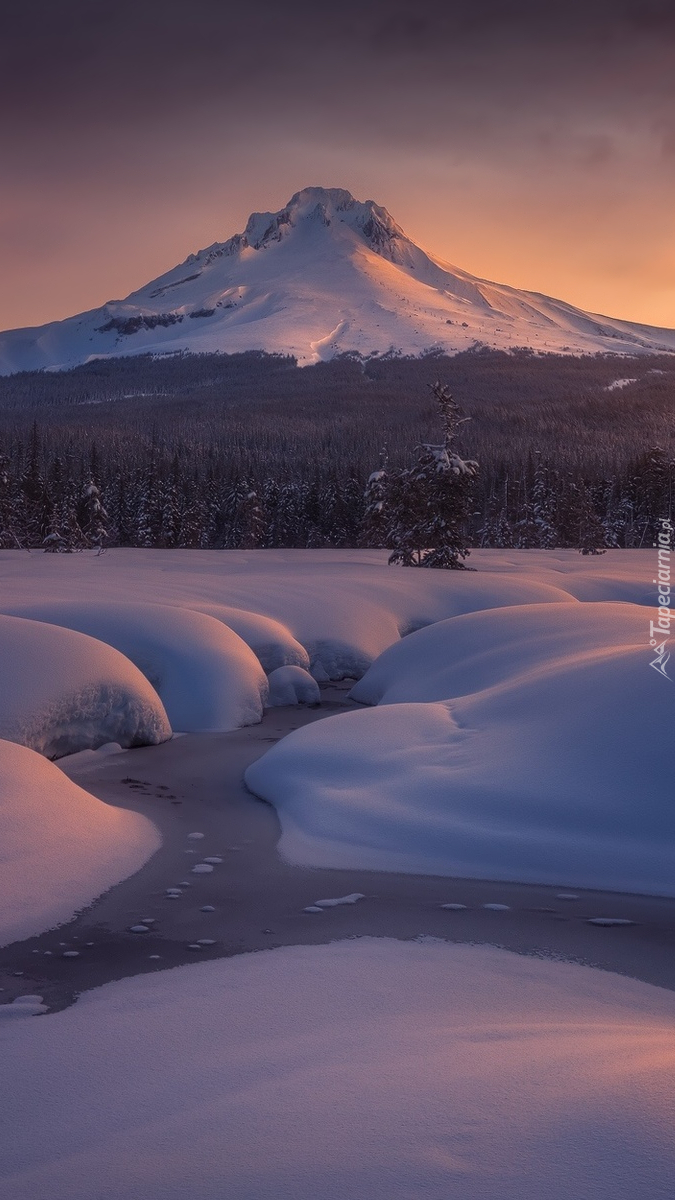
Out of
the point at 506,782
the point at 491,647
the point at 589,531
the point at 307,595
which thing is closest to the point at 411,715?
the point at 506,782

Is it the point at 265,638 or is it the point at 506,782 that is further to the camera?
the point at 265,638

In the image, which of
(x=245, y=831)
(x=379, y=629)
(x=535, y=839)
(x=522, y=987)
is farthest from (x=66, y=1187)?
(x=379, y=629)

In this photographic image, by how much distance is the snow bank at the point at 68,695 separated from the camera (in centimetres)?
1219

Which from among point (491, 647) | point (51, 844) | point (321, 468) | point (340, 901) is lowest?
point (340, 901)

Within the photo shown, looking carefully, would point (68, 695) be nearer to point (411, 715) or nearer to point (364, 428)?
point (411, 715)

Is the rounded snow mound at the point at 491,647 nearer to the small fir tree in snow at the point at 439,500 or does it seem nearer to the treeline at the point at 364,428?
the small fir tree in snow at the point at 439,500

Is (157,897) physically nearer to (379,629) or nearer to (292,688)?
(292,688)

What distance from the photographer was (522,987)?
20.1 feet

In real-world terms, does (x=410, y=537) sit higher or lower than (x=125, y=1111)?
higher

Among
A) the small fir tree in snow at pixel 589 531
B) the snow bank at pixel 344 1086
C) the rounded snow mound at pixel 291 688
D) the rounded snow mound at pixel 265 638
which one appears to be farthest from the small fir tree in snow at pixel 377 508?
the snow bank at pixel 344 1086

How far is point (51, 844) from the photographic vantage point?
8.41m

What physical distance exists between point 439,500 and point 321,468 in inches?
3257

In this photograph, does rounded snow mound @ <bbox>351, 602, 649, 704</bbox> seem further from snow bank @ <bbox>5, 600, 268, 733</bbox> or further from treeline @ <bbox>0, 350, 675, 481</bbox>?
treeline @ <bbox>0, 350, 675, 481</bbox>

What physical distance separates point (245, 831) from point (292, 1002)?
4.44m
